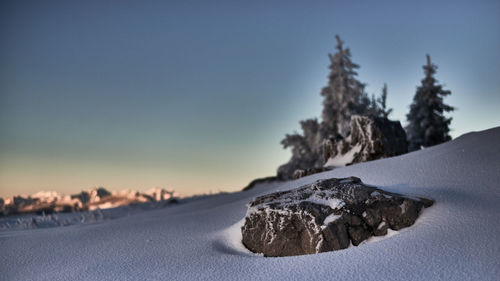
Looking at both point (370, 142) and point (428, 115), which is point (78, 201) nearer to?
point (370, 142)

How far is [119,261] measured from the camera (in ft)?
14.4

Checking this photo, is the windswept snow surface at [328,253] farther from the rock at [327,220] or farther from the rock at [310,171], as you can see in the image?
the rock at [310,171]

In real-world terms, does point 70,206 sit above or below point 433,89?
below

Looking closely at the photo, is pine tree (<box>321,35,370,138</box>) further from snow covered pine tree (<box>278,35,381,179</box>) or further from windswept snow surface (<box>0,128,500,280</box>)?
windswept snow surface (<box>0,128,500,280</box>)

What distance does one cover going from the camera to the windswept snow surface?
3.46 metres

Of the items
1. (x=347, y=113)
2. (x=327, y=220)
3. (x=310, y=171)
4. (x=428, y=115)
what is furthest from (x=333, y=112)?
(x=327, y=220)

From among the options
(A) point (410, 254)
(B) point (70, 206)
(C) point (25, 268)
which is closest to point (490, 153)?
(A) point (410, 254)

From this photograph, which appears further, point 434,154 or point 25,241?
point 434,154

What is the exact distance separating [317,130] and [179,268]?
51.8 ft

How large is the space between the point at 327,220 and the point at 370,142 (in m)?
6.40

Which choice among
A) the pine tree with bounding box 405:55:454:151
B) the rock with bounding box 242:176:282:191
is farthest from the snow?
the pine tree with bounding box 405:55:454:151

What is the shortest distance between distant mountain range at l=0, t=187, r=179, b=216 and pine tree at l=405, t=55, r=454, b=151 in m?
12.5

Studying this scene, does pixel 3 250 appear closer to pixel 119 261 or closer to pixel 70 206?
pixel 119 261

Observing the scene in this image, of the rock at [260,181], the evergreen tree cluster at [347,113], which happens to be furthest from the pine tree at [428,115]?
the rock at [260,181]
